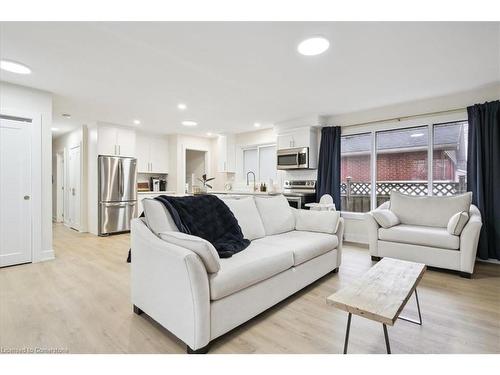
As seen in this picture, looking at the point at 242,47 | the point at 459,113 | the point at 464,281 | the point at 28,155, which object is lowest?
the point at 464,281

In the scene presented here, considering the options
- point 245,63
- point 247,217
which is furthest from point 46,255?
point 245,63

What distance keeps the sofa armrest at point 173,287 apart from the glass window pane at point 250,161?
14.7ft

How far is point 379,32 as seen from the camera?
2.07 m

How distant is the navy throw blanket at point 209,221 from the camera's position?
6.76 feet

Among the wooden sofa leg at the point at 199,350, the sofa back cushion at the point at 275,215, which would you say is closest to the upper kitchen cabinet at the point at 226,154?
the sofa back cushion at the point at 275,215

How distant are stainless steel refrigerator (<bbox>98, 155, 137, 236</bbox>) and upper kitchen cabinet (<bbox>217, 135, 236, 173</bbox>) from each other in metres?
2.02

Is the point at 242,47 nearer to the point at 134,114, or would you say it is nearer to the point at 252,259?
the point at 252,259

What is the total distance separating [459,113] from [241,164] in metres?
4.34

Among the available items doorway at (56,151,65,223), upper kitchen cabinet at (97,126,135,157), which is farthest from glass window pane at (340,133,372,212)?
doorway at (56,151,65,223)

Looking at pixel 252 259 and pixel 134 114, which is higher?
pixel 134 114

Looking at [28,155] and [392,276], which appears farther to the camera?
[28,155]

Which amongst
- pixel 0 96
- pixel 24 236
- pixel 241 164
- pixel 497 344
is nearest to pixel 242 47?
pixel 497 344

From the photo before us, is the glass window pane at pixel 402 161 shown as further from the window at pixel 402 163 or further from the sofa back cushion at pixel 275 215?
the sofa back cushion at pixel 275 215
